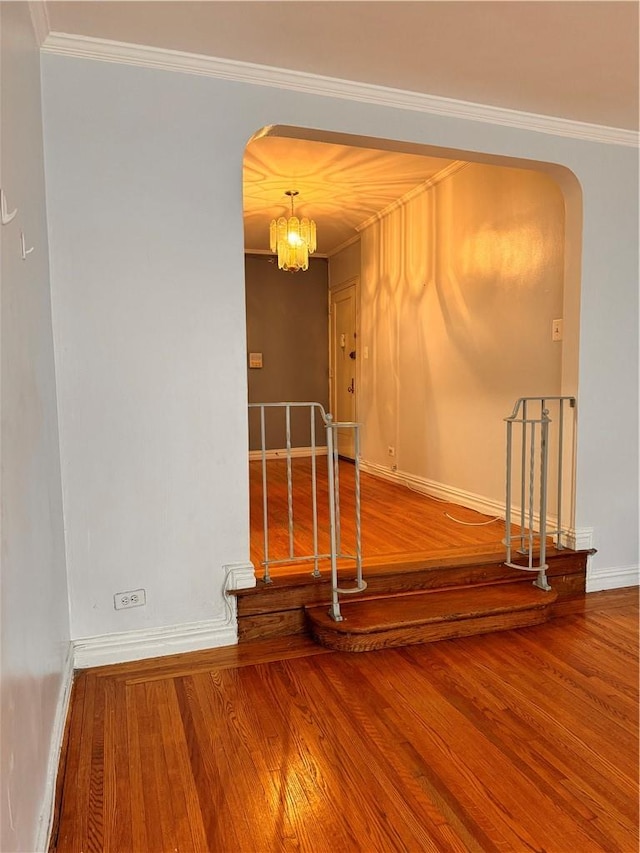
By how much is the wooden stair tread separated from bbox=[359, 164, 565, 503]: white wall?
1.13m

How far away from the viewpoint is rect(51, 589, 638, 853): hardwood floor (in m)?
1.53

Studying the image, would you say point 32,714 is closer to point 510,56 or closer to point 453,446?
point 510,56

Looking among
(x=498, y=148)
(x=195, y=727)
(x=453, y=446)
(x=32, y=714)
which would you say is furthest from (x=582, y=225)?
(x=32, y=714)

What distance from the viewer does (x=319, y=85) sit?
257 centimetres

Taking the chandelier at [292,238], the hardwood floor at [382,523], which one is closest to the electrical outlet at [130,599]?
the hardwood floor at [382,523]

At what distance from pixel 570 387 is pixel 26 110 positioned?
287cm

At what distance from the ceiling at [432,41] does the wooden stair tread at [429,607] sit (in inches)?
96.3

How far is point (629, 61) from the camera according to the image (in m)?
2.44

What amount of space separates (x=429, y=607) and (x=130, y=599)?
1392mm

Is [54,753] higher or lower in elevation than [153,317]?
lower

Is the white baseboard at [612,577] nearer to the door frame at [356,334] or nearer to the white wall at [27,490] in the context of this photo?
the white wall at [27,490]

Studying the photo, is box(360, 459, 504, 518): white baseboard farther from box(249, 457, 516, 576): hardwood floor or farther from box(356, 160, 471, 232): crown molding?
box(356, 160, 471, 232): crown molding

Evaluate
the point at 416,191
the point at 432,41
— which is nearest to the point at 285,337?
the point at 416,191

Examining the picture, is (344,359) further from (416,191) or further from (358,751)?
(358,751)
